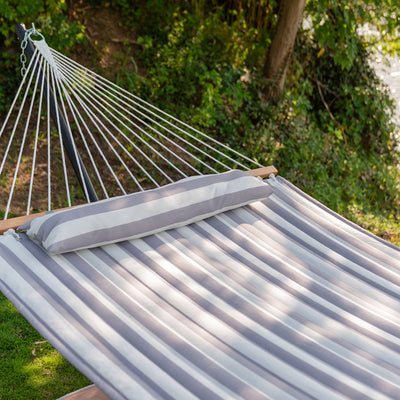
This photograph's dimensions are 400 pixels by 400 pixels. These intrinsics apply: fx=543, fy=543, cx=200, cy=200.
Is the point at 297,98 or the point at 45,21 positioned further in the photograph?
the point at 297,98

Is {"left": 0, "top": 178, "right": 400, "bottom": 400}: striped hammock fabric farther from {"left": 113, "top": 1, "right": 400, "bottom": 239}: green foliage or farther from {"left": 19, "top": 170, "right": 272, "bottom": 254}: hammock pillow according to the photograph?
{"left": 113, "top": 1, "right": 400, "bottom": 239}: green foliage

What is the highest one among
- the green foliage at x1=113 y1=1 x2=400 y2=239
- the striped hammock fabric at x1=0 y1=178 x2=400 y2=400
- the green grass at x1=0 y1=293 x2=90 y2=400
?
the green foliage at x1=113 y1=1 x2=400 y2=239

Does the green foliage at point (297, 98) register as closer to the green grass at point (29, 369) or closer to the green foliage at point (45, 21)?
the green foliage at point (45, 21)

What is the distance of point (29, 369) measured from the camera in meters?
2.26

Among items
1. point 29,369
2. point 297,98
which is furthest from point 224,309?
point 297,98

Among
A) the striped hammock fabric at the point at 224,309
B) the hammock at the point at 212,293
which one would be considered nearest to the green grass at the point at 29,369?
the hammock at the point at 212,293

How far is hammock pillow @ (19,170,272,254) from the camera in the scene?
6.15 ft

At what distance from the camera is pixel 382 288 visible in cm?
200

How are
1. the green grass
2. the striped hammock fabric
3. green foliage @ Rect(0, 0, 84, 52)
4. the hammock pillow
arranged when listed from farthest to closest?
green foliage @ Rect(0, 0, 84, 52) → the green grass → the hammock pillow → the striped hammock fabric

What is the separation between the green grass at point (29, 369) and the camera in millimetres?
2156

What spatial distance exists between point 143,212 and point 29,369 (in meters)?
0.83

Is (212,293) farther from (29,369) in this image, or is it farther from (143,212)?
(29,369)

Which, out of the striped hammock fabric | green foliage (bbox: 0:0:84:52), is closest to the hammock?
the striped hammock fabric

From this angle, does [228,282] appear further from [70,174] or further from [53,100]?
[70,174]
